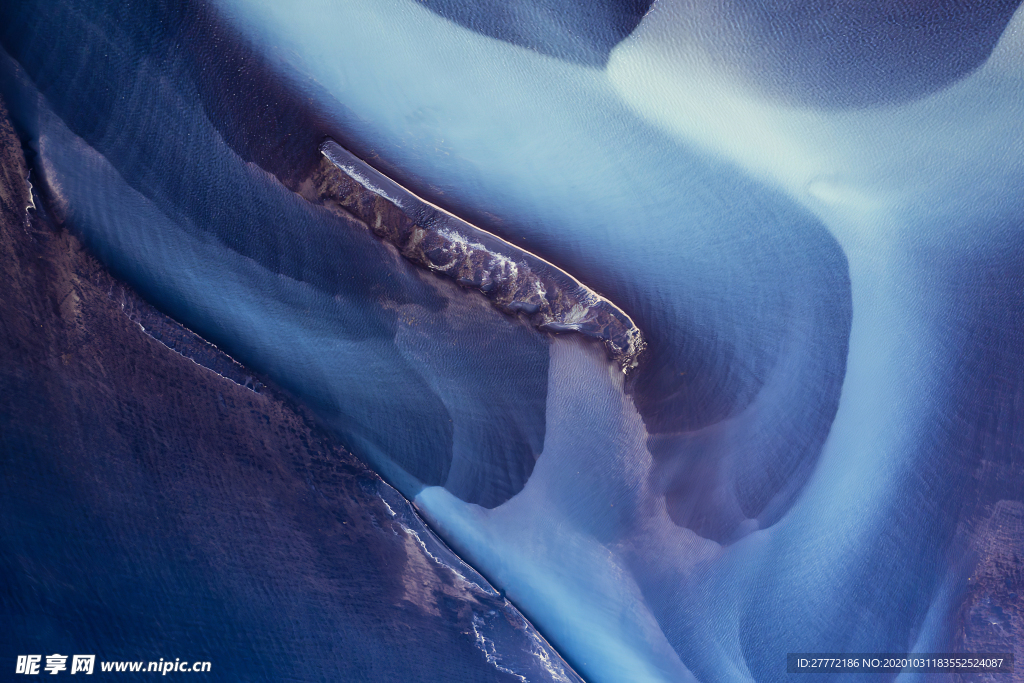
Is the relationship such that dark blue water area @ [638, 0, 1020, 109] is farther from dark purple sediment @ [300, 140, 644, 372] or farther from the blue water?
dark purple sediment @ [300, 140, 644, 372]

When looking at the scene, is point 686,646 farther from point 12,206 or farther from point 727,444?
point 12,206

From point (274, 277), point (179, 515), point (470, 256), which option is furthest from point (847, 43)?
point (179, 515)

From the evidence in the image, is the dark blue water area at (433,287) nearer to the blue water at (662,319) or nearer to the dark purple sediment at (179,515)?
the blue water at (662,319)

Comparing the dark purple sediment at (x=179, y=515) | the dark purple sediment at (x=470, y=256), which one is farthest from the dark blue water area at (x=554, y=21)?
the dark purple sediment at (x=179, y=515)

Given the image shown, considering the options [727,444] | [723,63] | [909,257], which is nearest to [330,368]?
[727,444]

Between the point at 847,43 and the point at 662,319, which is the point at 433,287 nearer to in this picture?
the point at 662,319
